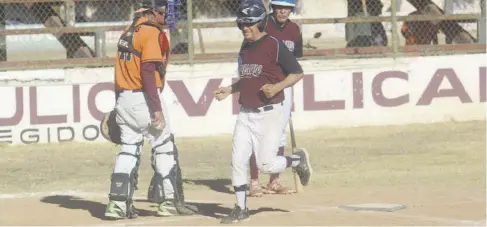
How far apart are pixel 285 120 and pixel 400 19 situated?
26.5 ft

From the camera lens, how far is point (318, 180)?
13.2m

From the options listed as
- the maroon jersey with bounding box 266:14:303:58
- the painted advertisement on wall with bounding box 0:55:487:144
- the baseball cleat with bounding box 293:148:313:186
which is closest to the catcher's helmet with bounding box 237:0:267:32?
the baseball cleat with bounding box 293:148:313:186

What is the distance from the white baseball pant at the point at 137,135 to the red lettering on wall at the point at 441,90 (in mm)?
8881

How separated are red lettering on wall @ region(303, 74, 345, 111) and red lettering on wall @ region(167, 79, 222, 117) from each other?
61.0 inches

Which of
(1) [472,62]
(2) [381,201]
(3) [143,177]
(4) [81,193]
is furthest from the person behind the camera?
(1) [472,62]

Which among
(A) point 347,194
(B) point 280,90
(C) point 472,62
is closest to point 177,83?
(C) point 472,62

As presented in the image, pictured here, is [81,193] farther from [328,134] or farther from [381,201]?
[328,134]

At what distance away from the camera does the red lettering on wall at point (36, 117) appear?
17.1 meters

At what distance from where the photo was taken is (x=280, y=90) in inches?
391

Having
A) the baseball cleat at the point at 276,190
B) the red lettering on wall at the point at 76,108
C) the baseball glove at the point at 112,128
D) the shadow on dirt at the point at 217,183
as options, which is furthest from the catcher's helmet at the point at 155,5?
the red lettering on wall at the point at 76,108

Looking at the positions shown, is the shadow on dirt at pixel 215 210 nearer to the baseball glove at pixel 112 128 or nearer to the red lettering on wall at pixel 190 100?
the baseball glove at pixel 112 128

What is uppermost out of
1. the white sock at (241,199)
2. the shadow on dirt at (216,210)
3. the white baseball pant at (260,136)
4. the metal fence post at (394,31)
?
the metal fence post at (394,31)

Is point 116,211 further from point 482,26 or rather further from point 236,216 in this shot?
point 482,26

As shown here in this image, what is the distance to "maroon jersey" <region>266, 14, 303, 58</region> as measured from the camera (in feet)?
38.8
